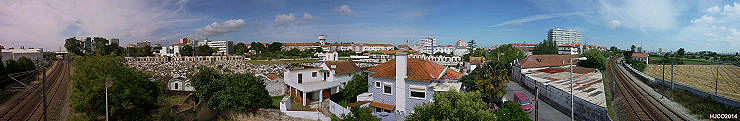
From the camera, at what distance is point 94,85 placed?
57.9ft

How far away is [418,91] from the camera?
19.3 m

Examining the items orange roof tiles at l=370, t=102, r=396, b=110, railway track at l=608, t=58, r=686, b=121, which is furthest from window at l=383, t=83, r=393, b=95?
railway track at l=608, t=58, r=686, b=121

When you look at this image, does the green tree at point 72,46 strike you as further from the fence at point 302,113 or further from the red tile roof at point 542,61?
the red tile roof at point 542,61

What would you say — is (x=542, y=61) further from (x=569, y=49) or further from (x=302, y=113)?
(x=569, y=49)

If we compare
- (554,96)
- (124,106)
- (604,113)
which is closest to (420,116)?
(604,113)

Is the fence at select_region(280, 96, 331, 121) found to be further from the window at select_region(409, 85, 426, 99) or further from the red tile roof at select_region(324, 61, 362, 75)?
the red tile roof at select_region(324, 61, 362, 75)

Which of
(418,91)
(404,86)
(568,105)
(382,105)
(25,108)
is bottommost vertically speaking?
(25,108)

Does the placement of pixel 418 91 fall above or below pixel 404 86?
below

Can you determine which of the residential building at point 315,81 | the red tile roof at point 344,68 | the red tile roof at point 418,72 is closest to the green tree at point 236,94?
the residential building at point 315,81

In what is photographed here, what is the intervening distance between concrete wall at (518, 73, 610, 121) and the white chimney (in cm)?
1152

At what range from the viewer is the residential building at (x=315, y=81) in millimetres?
25125

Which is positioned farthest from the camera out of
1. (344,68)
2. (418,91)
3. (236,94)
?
(344,68)

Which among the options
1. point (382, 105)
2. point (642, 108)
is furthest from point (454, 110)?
point (642, 108)

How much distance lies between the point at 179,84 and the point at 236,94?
44.1 feet
